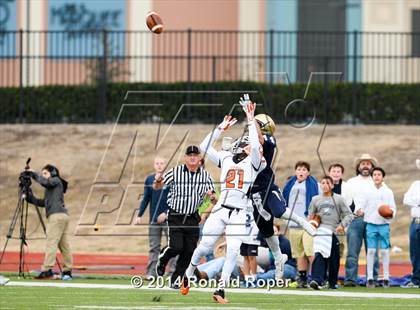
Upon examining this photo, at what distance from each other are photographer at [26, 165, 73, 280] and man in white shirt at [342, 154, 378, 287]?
4060 mm

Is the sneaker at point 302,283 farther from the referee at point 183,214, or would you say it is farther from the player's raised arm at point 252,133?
the player's raised arm at point 252,133

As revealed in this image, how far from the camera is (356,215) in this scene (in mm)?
19969

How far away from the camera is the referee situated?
17547 millimetres

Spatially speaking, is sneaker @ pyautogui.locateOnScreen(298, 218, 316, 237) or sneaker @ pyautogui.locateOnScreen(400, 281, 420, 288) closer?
sneaker @ pyautogui.locateOnScreen(298, 218, 316, 237)

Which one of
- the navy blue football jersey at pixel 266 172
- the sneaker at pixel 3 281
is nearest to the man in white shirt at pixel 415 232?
the navy blue football jersey at pixel 266 172

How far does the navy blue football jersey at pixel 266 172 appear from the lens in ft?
53.7

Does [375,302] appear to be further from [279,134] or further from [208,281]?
[279,134]

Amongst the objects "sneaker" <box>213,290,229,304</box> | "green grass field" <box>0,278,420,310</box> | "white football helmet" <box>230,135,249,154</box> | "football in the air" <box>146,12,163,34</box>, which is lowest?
"green grass field" <box>0,278,420,310</box>

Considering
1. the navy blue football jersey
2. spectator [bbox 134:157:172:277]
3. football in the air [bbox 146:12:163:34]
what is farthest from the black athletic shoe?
football in the air [bbox 146:12:163:34]

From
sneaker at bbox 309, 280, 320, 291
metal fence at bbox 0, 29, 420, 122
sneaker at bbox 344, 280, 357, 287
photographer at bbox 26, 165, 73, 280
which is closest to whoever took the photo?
sneaker at bbox 309, 280, 320, 291

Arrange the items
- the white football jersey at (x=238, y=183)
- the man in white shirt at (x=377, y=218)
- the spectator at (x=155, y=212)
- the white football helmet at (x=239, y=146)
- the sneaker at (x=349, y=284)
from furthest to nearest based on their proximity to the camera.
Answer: the spectator at (x=155, y=212) → the man in white shirt at (x=377, y=218) → the sneaker at (x=349, y=284) → the white football helmet at (x=239, y=146) → the white football jersey at (x=238, y=183)

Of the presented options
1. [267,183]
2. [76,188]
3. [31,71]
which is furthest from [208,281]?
[31,71]

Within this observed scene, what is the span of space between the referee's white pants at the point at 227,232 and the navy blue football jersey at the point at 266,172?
51 cm

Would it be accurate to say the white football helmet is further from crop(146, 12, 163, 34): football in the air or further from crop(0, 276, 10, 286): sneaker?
crop(0, 276, 10, 286): sneaker
